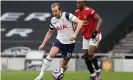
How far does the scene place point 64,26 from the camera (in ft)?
36.5

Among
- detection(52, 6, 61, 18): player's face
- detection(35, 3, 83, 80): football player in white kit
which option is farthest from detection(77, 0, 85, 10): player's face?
detection(52, 6, 61, 18): player's face

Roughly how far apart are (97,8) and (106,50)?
4.20 meters

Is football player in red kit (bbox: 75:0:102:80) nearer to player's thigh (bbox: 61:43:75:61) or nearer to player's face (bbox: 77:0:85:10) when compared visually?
player's face (bbox: 77:0:85:10)

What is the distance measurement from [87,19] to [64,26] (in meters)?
1.70

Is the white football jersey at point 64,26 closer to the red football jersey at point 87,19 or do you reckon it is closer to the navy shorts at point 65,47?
the navy shorts at point 65,47

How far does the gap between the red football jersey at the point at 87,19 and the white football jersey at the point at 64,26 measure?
1.47m

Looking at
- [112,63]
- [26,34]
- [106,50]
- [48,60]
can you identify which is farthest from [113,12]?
[48,60]

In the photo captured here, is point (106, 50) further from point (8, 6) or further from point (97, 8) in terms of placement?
point (8, 6)

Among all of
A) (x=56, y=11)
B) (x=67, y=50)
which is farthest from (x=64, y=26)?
(x=67, y=50)

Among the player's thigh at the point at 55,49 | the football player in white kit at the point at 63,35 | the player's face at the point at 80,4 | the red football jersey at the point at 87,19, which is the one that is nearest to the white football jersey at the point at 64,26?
the football player in white kit at the point at 63,35

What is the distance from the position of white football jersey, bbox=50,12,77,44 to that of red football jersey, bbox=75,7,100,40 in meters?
1.47

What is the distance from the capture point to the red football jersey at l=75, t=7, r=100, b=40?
12.6m

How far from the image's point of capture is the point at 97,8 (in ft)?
108

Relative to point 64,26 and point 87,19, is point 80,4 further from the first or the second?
point 64,26
